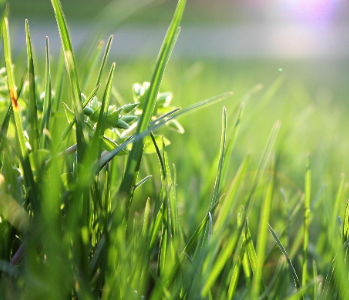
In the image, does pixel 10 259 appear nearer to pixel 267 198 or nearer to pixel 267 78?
pixel 267 198

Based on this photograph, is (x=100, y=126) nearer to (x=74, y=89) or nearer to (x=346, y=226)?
(x=74, y=89)

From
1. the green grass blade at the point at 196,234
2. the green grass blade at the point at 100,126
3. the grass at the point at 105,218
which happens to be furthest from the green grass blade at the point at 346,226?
the green grass blade at the point at 100,126

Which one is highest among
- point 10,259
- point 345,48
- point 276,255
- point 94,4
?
point 94,4

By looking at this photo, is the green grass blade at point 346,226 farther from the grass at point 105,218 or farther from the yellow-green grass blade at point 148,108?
the yellow-green grass blade at point 148,108

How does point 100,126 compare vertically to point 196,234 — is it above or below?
above

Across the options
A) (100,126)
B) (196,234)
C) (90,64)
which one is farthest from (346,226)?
(90,64)

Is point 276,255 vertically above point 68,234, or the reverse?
point 68,234

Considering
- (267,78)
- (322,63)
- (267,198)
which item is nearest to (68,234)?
(267,198)

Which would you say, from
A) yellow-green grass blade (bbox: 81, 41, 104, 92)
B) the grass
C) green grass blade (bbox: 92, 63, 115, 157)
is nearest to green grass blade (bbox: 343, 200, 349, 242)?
the grass

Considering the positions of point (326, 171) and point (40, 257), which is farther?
point (326, 171)
